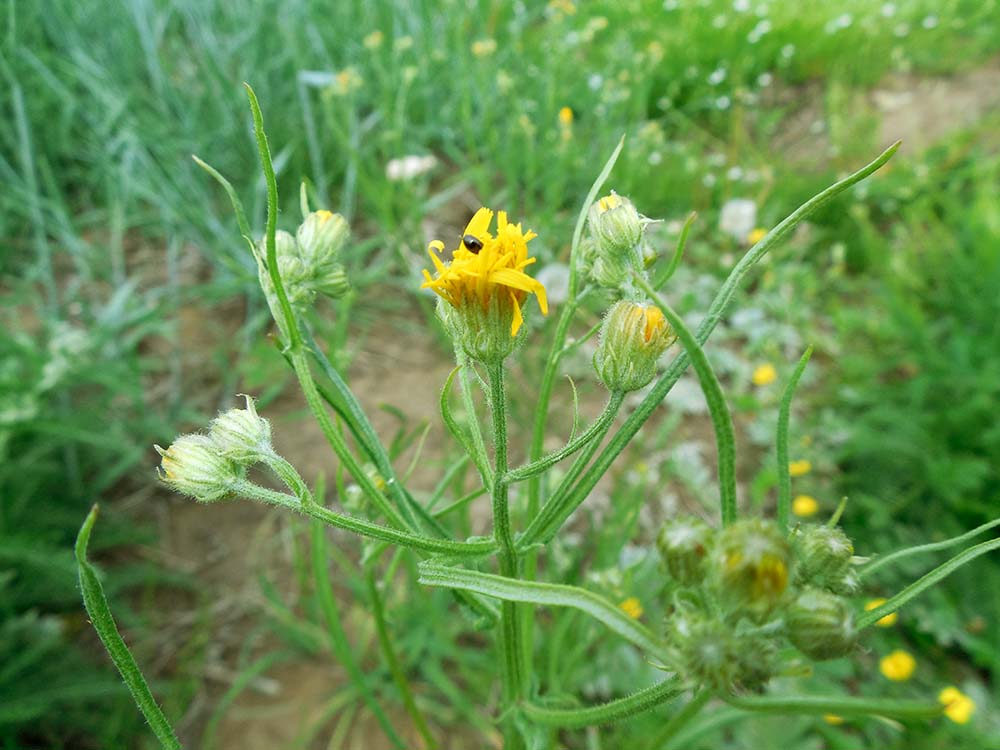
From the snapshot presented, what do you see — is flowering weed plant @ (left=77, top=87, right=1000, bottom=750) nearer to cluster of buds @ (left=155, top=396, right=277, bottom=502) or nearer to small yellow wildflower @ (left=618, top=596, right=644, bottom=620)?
cluster of buds @ (left=155, top=396, right=277, bottom=502)

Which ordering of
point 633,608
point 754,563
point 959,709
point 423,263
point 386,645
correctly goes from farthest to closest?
point 423,263, point 959,709, point 633,608, point 386,645, point 754,563

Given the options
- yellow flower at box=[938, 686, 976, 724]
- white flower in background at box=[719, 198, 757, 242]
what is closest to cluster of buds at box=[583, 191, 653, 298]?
yellow flower at box=[938, 686, 976, 724]

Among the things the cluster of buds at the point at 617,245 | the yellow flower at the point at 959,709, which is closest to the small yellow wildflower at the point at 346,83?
the cluster of buds at the point at 617,245

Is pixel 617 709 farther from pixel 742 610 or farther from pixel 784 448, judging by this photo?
pixel 784 448

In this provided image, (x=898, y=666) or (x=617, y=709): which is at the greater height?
(x=617, y=709)

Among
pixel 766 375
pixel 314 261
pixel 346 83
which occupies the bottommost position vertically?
pixel 766 375

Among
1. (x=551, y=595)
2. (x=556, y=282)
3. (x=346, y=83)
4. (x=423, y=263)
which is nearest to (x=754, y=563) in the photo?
(x=551, y=595)

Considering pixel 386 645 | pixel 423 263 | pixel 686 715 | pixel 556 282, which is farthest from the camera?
pixel 423 263

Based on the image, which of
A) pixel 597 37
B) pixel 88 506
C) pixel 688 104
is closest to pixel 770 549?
pixel 88 506
